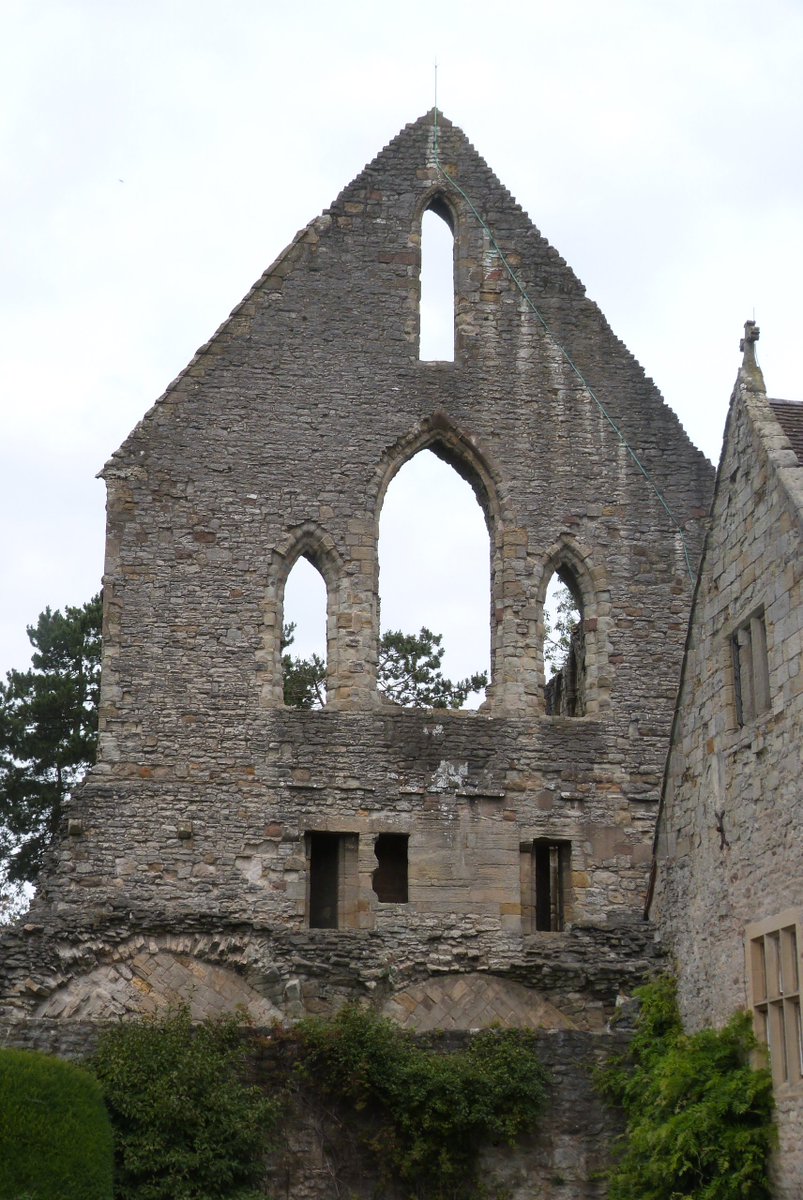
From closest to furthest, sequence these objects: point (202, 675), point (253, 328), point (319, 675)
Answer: point (202, 675) < point (253, 328) < point (319, 675)

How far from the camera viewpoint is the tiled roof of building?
14.2 metres

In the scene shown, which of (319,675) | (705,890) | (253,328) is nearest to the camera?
(705,890)

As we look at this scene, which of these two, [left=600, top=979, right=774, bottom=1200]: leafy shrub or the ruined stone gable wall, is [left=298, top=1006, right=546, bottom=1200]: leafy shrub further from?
the ruined stone gable wall

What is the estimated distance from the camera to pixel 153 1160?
536 inches

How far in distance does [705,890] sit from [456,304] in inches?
355

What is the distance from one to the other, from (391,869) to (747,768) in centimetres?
638

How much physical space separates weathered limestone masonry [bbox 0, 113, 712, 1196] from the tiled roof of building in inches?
218

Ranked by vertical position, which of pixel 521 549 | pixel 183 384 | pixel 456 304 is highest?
pixel 456 304

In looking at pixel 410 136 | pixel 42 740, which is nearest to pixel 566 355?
pixel 410 136

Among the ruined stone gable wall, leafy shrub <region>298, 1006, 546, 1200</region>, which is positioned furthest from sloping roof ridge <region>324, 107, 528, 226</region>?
leafy shrub <region>298, 1006, 546, 1200</region>

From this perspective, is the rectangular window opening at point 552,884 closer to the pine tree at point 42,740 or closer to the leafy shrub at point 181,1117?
the leafy shrub at point 181,1117

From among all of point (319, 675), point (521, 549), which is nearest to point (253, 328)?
point (521, 549)

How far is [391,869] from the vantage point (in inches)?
768

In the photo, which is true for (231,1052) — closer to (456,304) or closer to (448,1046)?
(448,1046)
